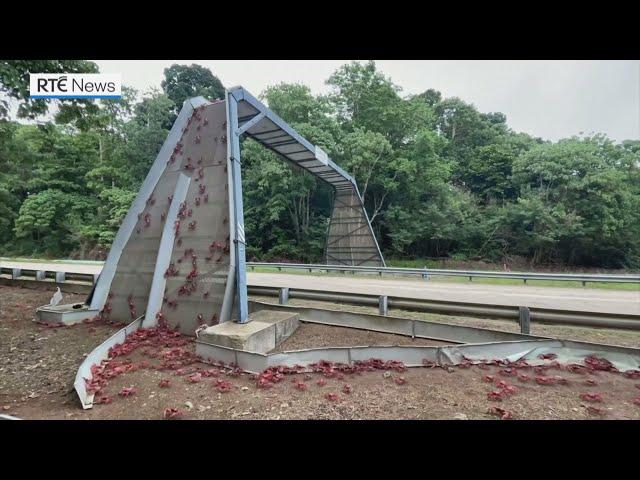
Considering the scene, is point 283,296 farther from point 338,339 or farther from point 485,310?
point 485,310

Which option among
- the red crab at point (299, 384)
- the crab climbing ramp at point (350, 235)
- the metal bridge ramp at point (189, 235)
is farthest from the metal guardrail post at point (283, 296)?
the crab climbing ramp at point (350, 235)

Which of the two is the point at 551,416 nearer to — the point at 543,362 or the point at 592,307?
the point at 543,362

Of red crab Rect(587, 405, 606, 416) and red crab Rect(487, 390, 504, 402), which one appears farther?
red crab Rect(487, 390, 504, 402)

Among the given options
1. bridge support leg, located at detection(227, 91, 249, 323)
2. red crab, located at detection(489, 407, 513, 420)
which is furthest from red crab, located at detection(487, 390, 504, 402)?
bridge support leg, located at detection(227, 91, 249, 323)

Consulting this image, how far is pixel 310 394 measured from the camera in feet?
11.2

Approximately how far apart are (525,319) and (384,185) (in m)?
19.1

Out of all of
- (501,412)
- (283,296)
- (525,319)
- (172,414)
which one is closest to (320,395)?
(172,414)

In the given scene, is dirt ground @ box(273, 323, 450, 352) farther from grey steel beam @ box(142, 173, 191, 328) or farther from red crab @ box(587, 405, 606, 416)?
grey steel beam @ box(142, 173, 191, 328)

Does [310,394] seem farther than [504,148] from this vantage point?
No

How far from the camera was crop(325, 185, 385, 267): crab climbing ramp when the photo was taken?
17.5m

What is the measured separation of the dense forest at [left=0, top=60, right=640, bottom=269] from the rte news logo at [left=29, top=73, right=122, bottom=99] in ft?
34.6

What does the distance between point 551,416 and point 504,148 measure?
30.6 meters

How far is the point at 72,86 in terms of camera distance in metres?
7.44
